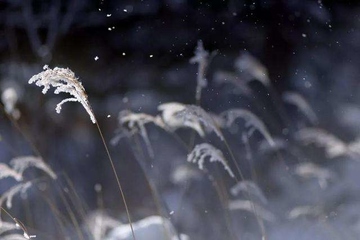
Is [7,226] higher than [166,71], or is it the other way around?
[166,71]

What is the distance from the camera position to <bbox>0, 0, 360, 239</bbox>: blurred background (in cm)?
639

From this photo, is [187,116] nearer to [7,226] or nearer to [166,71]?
[7,226]

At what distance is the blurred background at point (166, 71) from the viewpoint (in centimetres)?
639

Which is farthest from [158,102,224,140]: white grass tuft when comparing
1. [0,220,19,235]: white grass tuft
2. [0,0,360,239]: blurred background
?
[0,0,360,239]: blurred background

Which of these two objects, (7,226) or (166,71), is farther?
(166,71)

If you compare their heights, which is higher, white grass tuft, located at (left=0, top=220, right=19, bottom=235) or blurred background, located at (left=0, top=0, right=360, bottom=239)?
blurred background, located at (left=0, top=0, right=360, bottom=239)

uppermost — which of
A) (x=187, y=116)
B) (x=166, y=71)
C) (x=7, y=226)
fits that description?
(x=166, y=71)

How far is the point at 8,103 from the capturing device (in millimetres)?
4277

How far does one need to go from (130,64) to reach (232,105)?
1.13m

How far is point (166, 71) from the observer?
22.4ft

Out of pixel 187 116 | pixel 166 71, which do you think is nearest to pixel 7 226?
pixel 187 116

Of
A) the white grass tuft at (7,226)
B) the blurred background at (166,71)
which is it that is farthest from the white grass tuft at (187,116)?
the blurred background at (166,71)

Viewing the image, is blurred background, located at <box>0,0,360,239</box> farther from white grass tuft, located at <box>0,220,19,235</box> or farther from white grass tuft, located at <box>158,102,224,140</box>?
white grass tuft, located at <box>0,220,19,235</box>

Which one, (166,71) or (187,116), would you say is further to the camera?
(166,71)
